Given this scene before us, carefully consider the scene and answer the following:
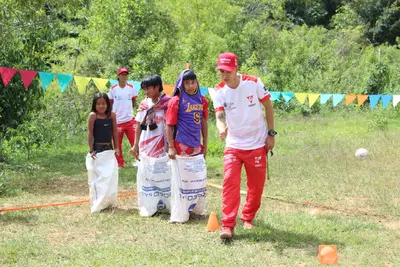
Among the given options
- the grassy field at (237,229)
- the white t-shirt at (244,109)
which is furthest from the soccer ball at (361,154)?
the white t-shirt at (244,109)

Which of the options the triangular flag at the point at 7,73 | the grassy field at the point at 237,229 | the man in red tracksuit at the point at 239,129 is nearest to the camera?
the grassy field at the point at 237,229

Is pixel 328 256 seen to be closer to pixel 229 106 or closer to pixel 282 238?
pixel 282 238

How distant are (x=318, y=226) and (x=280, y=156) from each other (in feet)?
19.1

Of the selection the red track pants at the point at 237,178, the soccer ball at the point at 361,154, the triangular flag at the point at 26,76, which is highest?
the triangular flag at the point at 26,76

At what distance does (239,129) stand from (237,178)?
0.48 meters

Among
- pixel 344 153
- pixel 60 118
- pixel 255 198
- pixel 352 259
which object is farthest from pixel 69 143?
pixel 352 259

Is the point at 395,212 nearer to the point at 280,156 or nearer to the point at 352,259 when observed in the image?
the point at 352,259

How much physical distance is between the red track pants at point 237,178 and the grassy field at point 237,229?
Result: 280mm

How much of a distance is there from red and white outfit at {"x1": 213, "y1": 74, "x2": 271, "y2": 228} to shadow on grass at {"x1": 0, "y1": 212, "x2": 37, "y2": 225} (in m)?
2.34

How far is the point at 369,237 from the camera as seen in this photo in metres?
6.14

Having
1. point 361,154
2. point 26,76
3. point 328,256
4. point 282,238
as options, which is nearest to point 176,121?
point 282,238

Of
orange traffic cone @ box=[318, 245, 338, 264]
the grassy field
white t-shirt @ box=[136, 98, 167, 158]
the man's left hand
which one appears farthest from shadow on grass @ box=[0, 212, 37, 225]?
orange traffic cone @ box=[318, 245, 338, 264]

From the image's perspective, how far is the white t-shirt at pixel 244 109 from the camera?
6.11 metres

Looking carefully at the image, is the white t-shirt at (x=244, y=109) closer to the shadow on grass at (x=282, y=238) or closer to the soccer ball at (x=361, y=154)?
the shadow on grass at (x=282, y=238)
